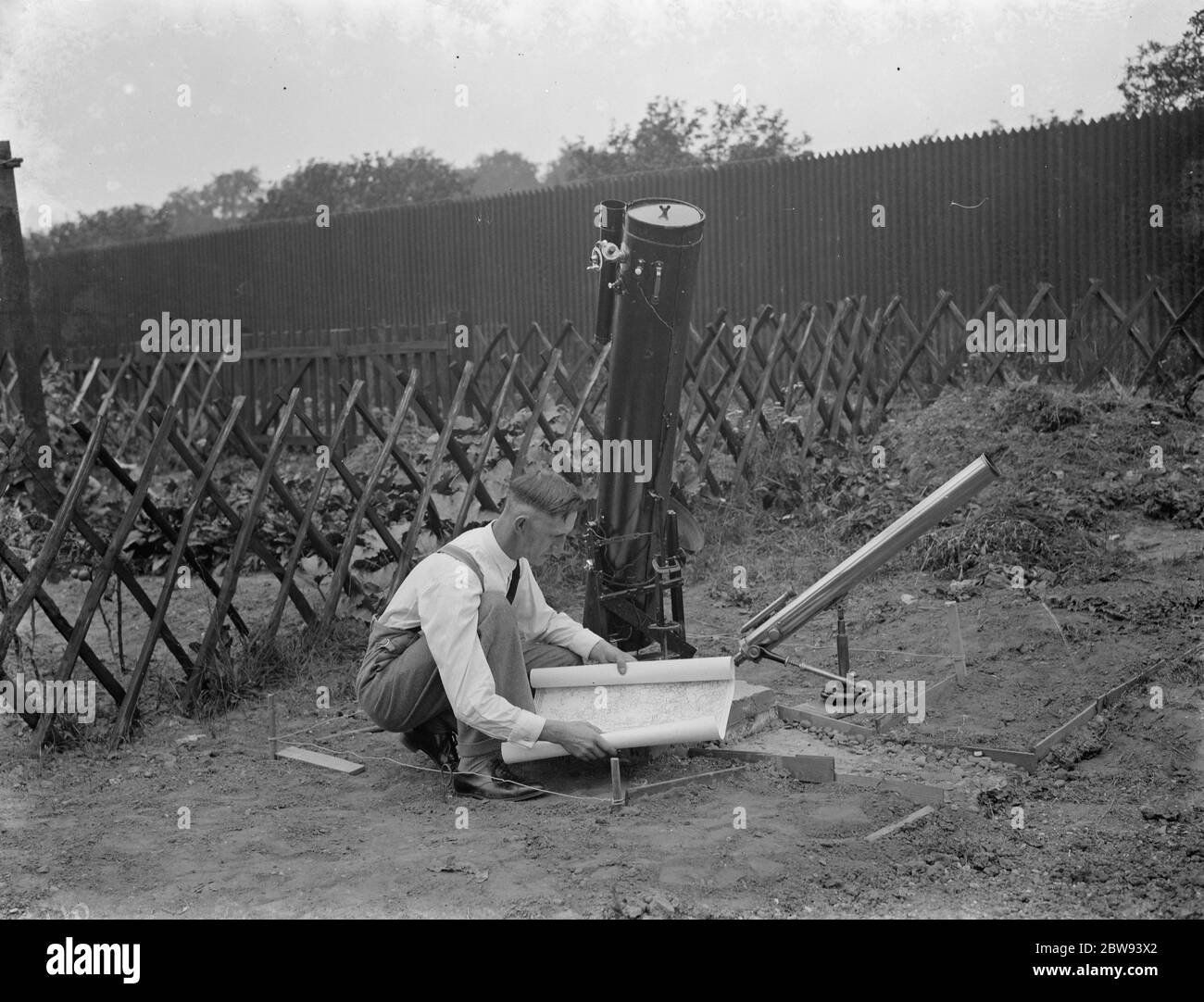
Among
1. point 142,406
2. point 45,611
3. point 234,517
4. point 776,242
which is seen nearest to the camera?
point 45,611

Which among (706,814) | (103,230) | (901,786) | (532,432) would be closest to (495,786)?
(706,814)

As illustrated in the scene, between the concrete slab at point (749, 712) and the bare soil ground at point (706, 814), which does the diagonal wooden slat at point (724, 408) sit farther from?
the concrete slab at point (749, 712)

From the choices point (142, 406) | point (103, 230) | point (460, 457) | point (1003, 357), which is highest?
point (103, 230)

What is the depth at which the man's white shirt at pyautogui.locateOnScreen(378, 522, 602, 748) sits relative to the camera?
3.82 metres

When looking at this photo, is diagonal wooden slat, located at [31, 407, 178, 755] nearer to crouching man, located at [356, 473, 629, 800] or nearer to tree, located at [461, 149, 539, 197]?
crouching man, located at [356, 473, 629, 800]

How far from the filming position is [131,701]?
16.9 feet

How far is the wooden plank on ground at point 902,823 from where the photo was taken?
354 centimetres

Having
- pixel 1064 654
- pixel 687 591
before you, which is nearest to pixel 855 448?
pixel 687 591

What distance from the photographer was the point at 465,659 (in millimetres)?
3857

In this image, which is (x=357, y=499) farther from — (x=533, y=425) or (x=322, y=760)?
(x=322, y=760)

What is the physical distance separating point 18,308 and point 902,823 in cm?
435

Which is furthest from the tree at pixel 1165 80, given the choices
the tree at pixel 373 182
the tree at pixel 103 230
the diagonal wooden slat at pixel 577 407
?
the tree at pixel 103 230

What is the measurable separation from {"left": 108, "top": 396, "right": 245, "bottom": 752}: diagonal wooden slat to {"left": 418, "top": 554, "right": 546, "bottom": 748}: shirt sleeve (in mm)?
1841

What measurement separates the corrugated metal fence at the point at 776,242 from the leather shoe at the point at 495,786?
7.56 m
